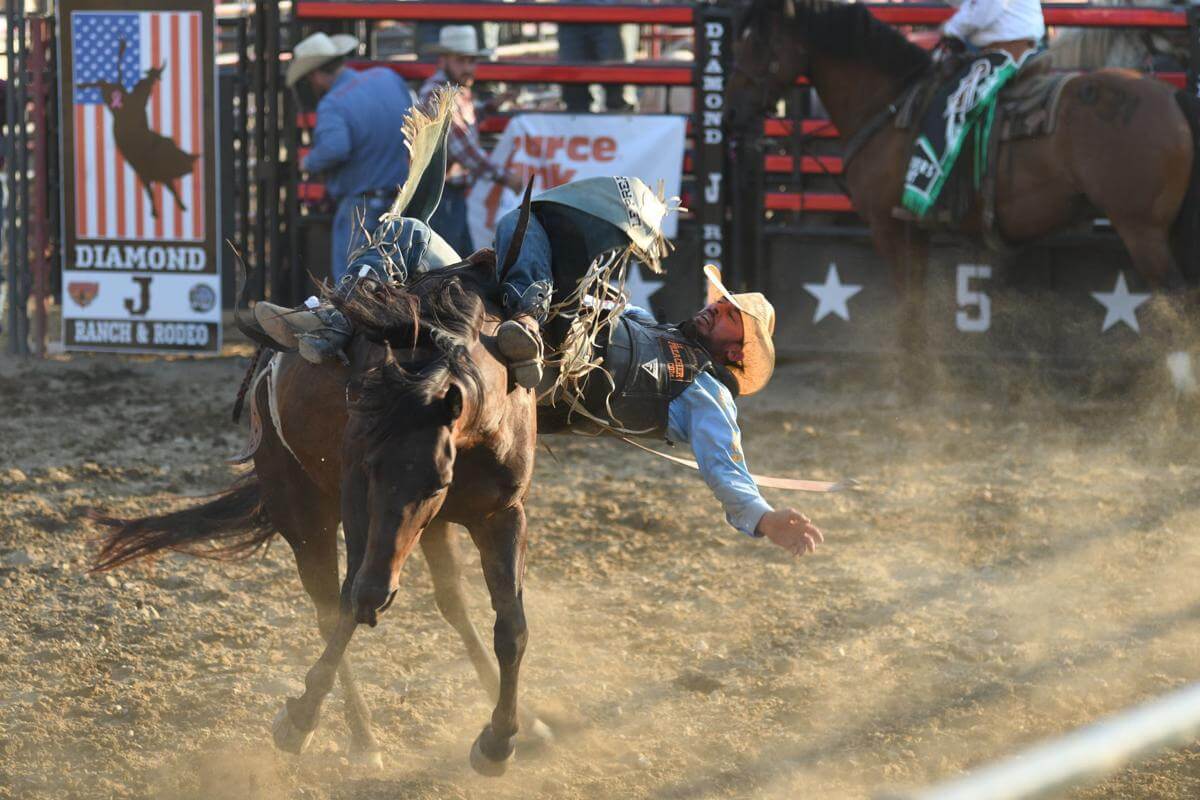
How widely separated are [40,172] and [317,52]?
1.90 m

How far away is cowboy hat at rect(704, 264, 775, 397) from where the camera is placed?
3.75 metres

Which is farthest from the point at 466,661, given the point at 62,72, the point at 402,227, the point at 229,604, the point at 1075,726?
the point at 62,72

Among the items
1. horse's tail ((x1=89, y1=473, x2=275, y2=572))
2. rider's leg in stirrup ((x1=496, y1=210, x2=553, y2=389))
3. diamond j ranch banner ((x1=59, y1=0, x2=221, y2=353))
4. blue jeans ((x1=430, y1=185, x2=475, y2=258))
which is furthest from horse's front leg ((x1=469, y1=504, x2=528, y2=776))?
diamond j ranch banner ((x1=59, y1=0, x2=221, y2=353))

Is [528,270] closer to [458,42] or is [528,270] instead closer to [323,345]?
[323,345]

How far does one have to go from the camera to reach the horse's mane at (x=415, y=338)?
275 cm

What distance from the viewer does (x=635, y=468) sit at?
21.6 ft

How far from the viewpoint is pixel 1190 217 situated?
281 inches

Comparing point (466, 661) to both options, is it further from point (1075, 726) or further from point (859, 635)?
point (1075, 726)

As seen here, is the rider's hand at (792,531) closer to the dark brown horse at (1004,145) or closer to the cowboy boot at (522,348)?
the cowboy boot at (522,348)

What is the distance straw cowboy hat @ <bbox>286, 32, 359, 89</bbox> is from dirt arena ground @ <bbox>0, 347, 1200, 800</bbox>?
7.79 ft

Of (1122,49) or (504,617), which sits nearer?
(504,617)

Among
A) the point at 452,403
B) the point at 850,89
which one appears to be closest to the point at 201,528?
the point at 452,403

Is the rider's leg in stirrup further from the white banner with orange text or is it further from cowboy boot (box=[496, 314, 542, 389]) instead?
the white banner with orange text

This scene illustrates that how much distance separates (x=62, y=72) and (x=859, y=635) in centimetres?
623
